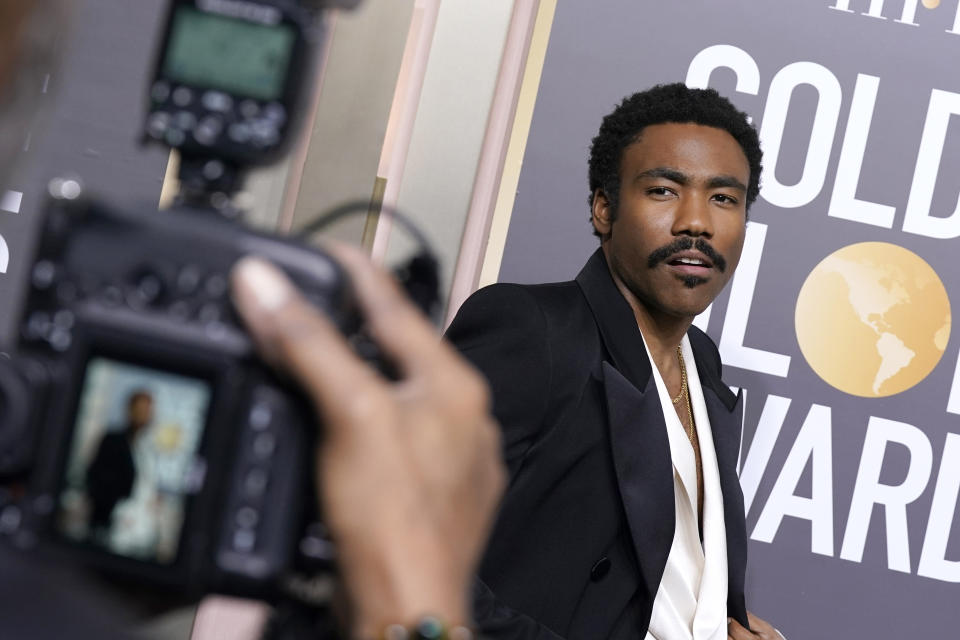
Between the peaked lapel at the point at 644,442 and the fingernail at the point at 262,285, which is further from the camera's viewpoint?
the peaked lapel at the point at 644,442

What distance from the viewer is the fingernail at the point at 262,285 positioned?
0.45 m

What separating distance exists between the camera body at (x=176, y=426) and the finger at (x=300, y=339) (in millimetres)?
16

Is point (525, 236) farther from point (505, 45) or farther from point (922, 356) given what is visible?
point (922, 356)

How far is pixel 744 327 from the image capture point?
7.31 feet

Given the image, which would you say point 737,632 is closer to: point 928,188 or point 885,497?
point 885,497

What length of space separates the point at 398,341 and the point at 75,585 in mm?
151

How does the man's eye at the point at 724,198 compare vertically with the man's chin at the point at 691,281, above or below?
above

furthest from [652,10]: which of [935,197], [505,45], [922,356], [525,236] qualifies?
[922,356]

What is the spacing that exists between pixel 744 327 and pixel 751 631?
69 cm

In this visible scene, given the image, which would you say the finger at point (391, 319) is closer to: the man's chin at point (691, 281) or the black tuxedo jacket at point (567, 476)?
the black tuxedo jacket at point (567, 476)

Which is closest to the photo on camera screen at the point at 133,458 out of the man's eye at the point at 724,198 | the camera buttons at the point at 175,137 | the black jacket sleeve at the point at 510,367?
the camera buttons at the point at 175,137

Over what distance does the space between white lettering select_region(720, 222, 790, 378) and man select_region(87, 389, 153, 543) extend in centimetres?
185

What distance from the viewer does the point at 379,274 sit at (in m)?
0.49

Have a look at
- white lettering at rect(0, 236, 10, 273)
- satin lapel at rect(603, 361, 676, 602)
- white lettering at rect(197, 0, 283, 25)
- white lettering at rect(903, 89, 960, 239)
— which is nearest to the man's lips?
satin lapel at rect(603, 361, 676, 602)
